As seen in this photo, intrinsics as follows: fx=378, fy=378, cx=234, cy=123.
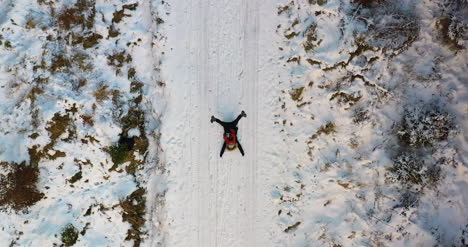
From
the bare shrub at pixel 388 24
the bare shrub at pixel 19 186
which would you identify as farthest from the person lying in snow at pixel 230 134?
the bare shrub at pixel 19 186

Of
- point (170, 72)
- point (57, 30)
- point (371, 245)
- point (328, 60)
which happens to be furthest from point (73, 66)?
point (371, 245)

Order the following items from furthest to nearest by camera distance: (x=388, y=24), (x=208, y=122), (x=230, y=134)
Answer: (x=208, y=122) → (x=388, y=24) → (x=230, y=134)

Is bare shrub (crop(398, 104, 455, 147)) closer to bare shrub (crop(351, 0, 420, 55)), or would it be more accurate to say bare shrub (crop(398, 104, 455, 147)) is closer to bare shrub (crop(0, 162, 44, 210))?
bare shrub (crop(351, 0, 420, 55))

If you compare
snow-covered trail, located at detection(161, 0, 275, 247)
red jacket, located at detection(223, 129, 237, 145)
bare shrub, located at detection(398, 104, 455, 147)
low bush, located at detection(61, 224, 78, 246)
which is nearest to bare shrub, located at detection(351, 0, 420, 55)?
bare shrub, located at detection(398, 104, 455, 147)

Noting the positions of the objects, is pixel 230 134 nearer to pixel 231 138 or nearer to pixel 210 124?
pixel 231 138

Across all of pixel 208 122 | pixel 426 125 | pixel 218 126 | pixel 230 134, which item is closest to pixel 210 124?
pixel 208 122

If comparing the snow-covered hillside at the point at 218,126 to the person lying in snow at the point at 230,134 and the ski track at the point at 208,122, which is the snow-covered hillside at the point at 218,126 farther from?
the person lying in snow at the point at 230,134

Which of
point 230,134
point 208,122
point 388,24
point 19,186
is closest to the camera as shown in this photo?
point 230,134
